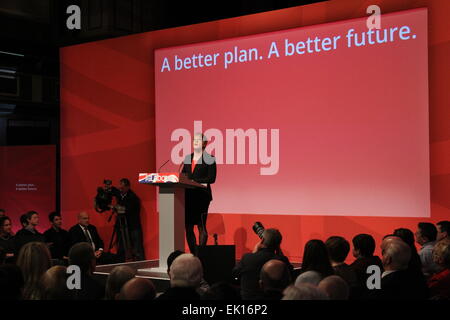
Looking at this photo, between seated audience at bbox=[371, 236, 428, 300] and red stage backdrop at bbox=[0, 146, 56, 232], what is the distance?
312 inches

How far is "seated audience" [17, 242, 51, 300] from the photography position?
9.49ft

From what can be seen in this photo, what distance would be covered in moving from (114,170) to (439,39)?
4.61m

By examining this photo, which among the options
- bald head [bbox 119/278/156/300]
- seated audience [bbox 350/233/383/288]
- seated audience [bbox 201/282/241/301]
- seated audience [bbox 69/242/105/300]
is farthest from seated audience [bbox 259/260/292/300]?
seated audience [bbox 350/233/383/288]

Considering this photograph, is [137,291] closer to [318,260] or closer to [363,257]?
[318,260]

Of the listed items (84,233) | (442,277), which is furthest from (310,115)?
(442,277)

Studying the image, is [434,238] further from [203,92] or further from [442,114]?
[203,92]

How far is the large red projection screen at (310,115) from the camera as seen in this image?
6164mm

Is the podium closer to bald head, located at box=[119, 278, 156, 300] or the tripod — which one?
bald head, located at box=[119, 278, 156, 300]

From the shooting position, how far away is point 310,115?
678cm

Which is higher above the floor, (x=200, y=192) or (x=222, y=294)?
(x=200, y=192)

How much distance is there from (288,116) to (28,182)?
5277 millimetres

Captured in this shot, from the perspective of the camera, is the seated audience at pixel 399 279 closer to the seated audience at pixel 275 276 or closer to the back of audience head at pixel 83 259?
the seated audience at pixel 275 276

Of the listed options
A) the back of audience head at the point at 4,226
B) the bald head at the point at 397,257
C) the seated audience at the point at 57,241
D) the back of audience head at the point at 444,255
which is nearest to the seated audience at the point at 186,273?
the bald head at the point at 397,257
